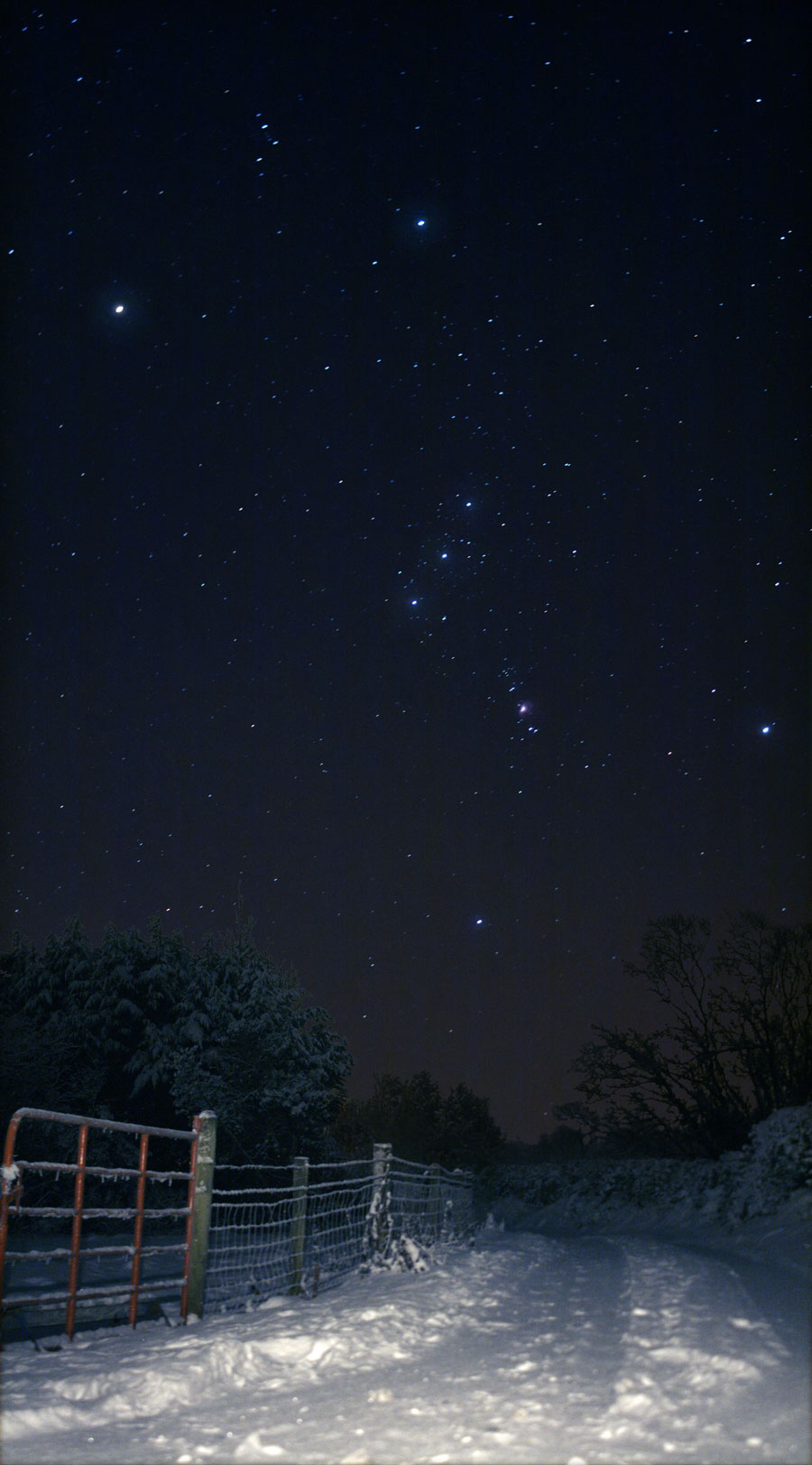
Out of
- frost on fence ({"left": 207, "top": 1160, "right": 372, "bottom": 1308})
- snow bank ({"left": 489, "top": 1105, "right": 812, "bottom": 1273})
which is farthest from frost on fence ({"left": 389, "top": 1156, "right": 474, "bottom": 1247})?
snow bank ({"left": 489, "top": 1105, "right": 812, "bottom": 1273})

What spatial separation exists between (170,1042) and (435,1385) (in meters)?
21.2

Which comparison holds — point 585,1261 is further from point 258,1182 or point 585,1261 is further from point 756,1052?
point 756,1052

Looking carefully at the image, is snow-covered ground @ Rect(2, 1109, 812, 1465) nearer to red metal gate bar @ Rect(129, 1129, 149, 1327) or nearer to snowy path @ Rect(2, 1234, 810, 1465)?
snowy path @ Rect(2, 1234, 810, 1465)

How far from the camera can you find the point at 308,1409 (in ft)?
15.5

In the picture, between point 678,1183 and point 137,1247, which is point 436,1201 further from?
point 678,1183

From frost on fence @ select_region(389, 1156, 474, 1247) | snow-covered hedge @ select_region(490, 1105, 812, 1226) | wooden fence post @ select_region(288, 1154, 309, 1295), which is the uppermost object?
wooden fence post @ select_region(288, 1154, 309, 1295)

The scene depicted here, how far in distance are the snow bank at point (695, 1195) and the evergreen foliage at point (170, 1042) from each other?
8.99 meters

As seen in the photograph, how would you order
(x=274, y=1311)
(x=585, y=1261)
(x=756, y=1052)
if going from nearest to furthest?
(x=274, y=1311), (x=585, y=1261), (x=756, y=1052)

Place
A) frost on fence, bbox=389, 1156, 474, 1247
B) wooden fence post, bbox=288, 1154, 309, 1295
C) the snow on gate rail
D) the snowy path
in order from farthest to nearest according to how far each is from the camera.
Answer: frost on fence, bbox=389, 1156, 474, 1247 < wooden fence post, bbox=288, 1154, 309, 1295 < the snow on gate rail < the snowy path

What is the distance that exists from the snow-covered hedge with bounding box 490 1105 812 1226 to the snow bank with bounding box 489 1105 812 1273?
3cm

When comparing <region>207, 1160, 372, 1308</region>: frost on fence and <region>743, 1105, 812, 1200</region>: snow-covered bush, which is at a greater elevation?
<region>207, 1160, 372, 1308</region>: frost on fence

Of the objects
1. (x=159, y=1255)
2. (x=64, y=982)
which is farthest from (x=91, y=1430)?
(x=64, y=982)

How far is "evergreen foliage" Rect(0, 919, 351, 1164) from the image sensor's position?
78.2 ft

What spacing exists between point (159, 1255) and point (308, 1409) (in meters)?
12.3
